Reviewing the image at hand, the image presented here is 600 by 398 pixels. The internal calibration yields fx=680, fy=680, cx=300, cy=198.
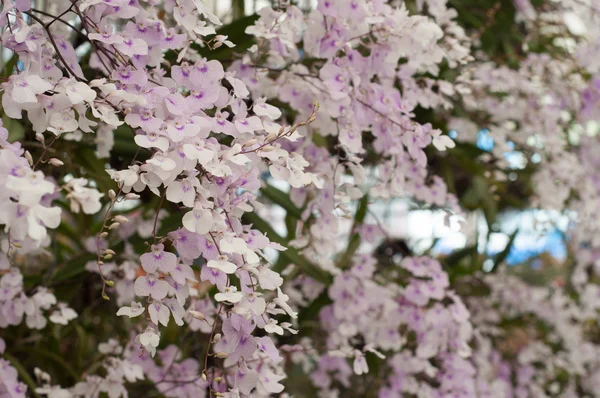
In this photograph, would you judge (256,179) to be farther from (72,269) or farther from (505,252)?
(505,252)

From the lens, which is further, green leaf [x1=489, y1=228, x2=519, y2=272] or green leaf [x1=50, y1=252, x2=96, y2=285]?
green leaf [x1=489, y1=228, x2=519, y2=272]

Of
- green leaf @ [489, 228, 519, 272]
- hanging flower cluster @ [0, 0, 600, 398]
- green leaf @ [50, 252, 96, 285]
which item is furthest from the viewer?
green leaf @ [489, 228, 519, 272]

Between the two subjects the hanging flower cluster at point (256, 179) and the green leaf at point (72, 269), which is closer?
the hanging flower cluster at point (256, 179)

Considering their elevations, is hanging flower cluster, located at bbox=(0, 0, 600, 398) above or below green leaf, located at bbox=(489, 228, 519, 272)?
above

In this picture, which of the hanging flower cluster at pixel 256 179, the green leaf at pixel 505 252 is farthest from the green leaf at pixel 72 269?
the green leaf at pixel 505 252

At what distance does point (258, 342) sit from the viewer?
0.69m

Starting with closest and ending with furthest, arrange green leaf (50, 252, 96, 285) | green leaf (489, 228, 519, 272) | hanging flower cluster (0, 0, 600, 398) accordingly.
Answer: hanging flower cluster (0, 0, 600, 398)
green leaf (50, 252, 96, 285)
green leaf (489, 228, 519, 272)

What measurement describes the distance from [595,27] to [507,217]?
158 cm

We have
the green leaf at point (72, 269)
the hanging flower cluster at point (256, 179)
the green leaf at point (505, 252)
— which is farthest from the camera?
the green leaf at point (505, 252)

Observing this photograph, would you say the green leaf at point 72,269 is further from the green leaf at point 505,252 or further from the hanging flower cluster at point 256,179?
the green leaf at point 505,252

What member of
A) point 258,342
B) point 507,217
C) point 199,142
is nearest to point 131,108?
point 199,142

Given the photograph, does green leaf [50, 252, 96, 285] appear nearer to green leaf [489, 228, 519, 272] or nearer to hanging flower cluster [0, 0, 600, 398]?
hanging flower cluster [0, 0, 600, 398]

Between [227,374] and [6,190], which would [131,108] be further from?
[227,374]

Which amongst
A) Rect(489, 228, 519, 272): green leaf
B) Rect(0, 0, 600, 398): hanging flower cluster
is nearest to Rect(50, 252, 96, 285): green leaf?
Rect(0, 0, 600, 398): hanging flower cluster
